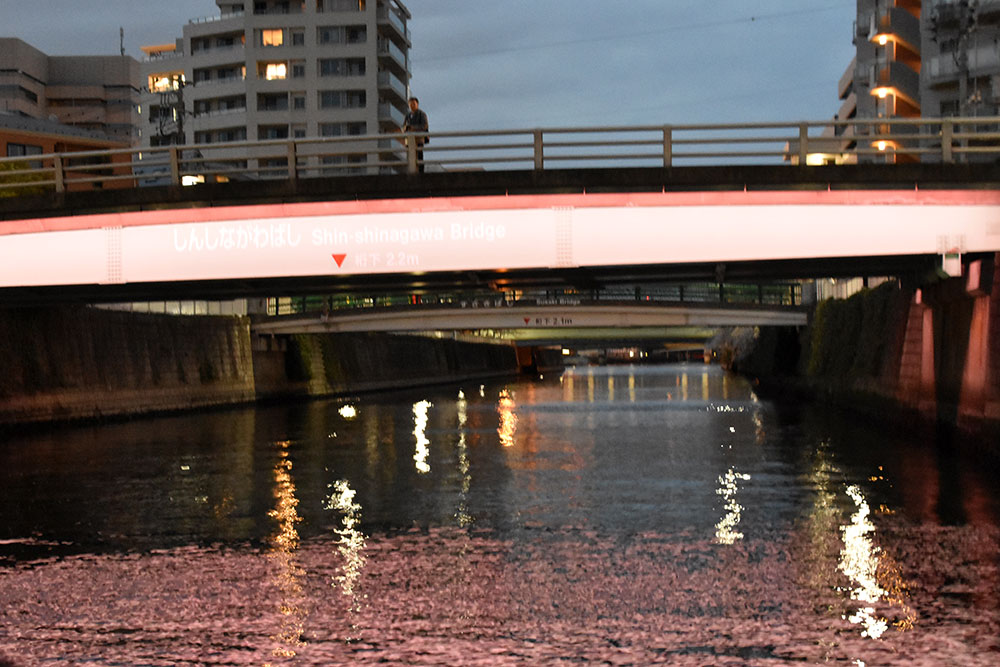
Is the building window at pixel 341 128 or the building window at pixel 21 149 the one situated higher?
the building window at pixel 341 128

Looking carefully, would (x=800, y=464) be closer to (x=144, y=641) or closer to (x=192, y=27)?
(x=144, y=641)

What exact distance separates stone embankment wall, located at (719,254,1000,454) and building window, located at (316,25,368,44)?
216ft

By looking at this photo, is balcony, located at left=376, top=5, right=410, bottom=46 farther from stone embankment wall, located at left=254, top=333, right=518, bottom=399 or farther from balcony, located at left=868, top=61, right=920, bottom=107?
balcony, located at left=868, top=61, right=920, bottom=107

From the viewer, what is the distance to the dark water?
9797mm

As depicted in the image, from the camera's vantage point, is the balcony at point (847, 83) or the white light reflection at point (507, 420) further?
the balcony at point (847, 83)

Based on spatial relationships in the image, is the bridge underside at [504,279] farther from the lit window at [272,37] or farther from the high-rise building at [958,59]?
the lit window at [272,37]

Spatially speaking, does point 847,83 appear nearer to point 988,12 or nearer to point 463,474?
point 988,12

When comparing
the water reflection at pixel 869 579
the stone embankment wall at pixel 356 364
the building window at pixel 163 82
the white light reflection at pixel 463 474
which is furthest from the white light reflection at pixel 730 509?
the building window at pixel 163 82

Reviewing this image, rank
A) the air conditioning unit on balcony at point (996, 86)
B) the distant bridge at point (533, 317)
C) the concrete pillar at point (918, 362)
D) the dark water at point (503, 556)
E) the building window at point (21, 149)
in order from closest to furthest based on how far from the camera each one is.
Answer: the dark water at point (503, 556), the concrete pillar at point (918, 362), the distant bridge at point (533, 317), the air conditioning unit on balcony at point (996, 86), the building window at point (21, 149)

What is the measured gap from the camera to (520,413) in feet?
160

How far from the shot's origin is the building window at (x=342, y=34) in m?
111

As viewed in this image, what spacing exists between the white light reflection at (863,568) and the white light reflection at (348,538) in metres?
4.71

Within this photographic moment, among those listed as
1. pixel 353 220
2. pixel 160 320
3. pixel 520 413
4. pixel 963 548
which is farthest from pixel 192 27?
pixel 963 548

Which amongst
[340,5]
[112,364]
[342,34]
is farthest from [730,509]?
[340,5]
